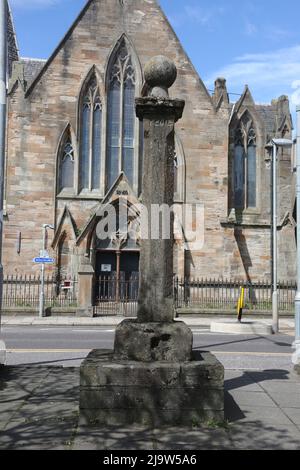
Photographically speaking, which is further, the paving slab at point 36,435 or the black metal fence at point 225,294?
the black metal fence at point 225,294

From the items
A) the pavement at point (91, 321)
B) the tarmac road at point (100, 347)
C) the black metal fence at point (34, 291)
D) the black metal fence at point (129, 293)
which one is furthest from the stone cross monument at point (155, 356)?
the black metal fence at point (34, 291)

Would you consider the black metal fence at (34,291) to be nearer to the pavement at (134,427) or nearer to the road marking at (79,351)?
the road marking at (79,351)

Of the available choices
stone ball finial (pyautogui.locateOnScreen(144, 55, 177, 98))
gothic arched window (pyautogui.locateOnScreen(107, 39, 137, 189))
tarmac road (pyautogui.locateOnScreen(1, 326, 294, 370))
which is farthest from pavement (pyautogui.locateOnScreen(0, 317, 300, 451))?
gothic arched window (pyautogui.locateOnScreen(107, 39, 137, 189))

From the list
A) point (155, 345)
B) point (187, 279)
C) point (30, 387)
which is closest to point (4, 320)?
point (187, 279)

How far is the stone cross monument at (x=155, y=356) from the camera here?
5.48 meters

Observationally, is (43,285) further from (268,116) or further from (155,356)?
(268,116)

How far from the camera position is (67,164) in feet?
89.1

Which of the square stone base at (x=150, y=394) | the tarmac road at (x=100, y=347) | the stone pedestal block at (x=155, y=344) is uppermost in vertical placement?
the stone pedestal block at (x=155, y=344)

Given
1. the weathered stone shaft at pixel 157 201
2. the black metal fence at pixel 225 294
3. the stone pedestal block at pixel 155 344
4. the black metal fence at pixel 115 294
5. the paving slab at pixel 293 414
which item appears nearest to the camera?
the paving slab at pixel 293 414

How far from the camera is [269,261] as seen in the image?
28781 mm

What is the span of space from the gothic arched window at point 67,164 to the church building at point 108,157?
0.05 metres

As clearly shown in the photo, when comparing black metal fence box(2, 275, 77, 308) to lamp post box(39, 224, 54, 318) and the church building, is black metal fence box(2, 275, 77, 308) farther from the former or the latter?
lamp post box(39, 224, 54, 318)

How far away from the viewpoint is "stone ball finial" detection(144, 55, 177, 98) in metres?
6.55

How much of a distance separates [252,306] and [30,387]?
2017 centimetres
